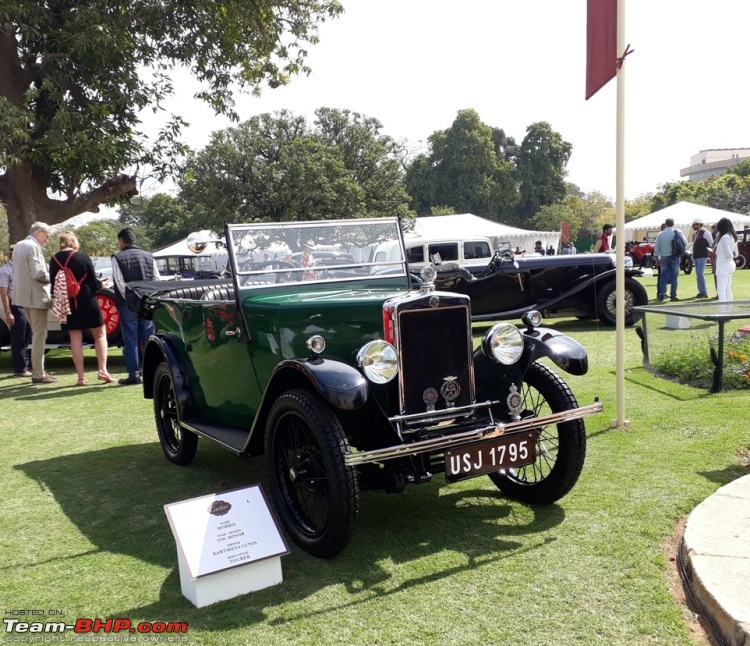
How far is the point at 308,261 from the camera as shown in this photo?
447 centimetres

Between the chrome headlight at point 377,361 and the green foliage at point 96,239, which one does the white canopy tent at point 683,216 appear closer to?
the chrome headlight at point 377,361

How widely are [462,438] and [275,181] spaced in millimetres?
33513

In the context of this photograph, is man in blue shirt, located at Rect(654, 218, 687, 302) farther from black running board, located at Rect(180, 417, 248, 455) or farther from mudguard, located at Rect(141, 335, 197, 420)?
black running board, located at Rect(180, 417, 248, 455)

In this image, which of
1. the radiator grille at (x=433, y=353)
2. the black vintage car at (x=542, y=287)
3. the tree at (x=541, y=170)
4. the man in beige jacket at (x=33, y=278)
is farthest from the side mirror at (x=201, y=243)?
the tree at (x=541, y=170)

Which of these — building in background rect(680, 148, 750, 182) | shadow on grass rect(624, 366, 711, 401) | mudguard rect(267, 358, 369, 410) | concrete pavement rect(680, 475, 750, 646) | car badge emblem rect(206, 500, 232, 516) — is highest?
building in background rect(680, 148, 750, 182)

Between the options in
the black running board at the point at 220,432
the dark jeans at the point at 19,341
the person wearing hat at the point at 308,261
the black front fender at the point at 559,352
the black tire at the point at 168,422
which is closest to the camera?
the black front fender at the point at 559,352

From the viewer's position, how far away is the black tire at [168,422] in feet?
16.4

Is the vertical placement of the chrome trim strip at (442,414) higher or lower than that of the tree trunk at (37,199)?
lower

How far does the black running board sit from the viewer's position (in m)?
3.99

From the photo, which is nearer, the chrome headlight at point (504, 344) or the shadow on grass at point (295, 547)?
the shadow on grass at point (295, 547)

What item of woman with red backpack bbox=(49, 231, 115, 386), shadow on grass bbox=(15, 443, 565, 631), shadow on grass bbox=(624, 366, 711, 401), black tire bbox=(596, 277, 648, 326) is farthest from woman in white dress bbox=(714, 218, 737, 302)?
woman with red backpack bbox=(49, 231, 115, 386)

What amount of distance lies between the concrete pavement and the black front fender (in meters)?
0.93

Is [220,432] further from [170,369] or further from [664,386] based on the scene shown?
[664,386]

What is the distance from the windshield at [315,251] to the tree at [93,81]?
713 cm
